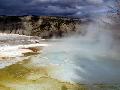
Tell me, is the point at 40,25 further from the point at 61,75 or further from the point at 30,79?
the point at 30,79

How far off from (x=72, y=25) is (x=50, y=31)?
6.18 m

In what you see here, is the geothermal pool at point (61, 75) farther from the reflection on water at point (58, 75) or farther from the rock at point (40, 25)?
the rock at point (40, 25)

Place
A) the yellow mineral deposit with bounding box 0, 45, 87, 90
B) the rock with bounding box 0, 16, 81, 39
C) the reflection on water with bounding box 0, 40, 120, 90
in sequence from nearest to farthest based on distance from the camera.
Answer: the yellow mineral deposit with bounding box 0, 45, 87, 90 < the reflection on water with bounding box 0, 40, 120, 90 < the rock with bounding box 0, 16, 81, 39

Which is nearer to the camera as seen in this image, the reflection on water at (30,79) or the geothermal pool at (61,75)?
the reflection on water at (30,79)

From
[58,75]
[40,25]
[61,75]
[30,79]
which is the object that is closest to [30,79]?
[30,79]

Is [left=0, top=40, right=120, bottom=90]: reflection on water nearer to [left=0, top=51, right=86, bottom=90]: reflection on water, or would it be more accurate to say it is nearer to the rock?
[left=0, top=51, right=86, bottom=90]: reflection on water

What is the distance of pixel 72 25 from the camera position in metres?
79.1

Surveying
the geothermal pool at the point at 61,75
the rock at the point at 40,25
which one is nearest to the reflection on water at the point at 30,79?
the geothermal pool at the point at 61,75

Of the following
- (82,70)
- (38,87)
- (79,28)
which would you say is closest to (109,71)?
(82,70)

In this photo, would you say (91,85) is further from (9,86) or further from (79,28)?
(79,28)

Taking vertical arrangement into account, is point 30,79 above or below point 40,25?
below

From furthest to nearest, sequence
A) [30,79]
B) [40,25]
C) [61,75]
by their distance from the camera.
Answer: [40,25]
[61,75]
[30,79]

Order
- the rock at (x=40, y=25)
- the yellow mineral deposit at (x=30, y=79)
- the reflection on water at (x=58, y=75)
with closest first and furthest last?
the yellow mineral deposit at (x=30, y=79), the reflection on water at (x=58, y=75), the rock at (x=40, y=25)

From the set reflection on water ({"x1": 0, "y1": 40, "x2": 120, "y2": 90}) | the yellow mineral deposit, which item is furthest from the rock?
the yellow mineral deposit
